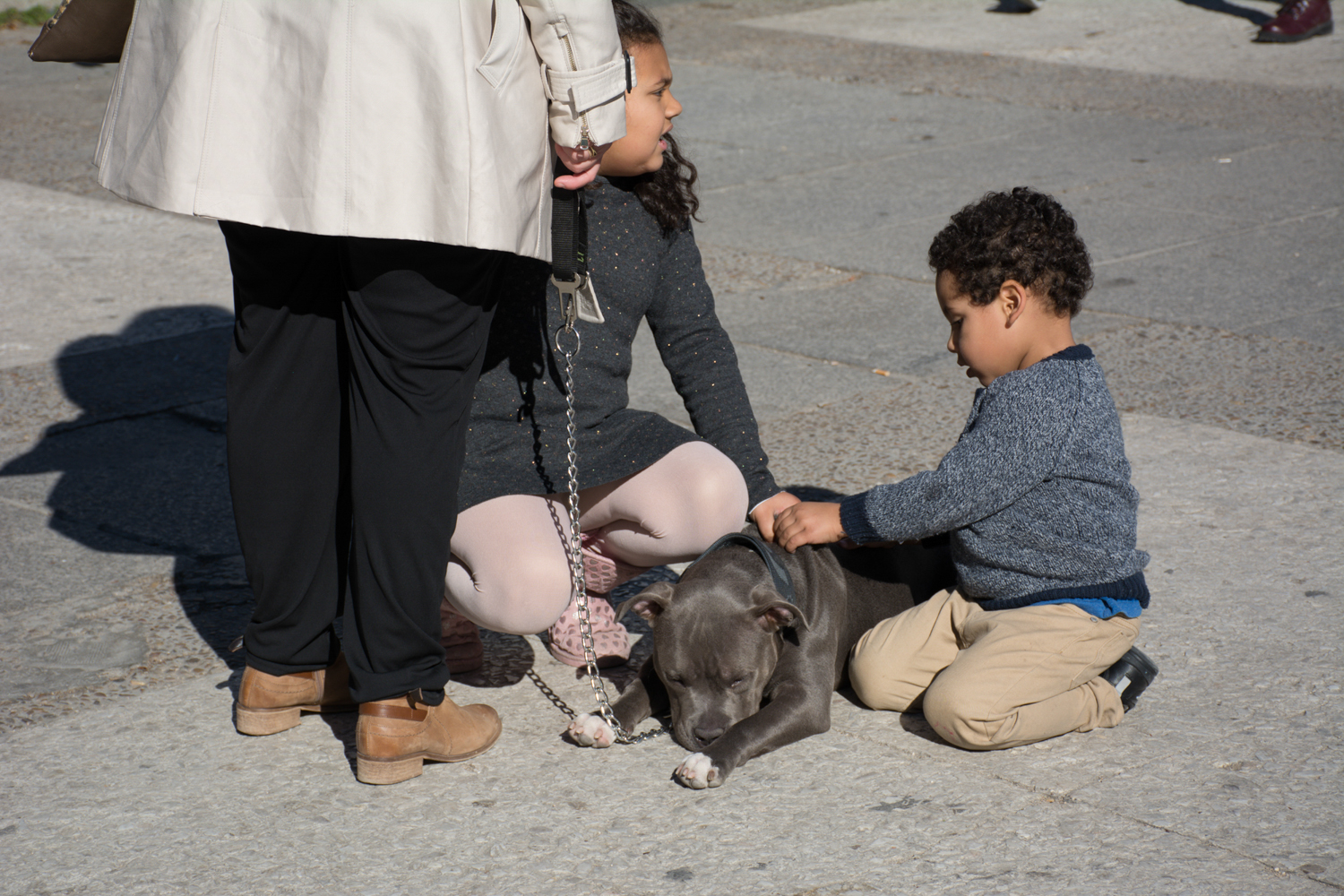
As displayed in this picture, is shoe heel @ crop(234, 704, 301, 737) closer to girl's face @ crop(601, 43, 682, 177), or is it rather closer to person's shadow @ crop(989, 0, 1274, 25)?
Answer: girl's face @ crop(601, 43, 682, 177)

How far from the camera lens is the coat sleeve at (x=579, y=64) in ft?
8.32

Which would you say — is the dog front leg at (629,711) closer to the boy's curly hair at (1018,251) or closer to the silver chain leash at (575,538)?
the silver chain leash at (575,538)

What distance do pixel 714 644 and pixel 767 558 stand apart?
253 mm

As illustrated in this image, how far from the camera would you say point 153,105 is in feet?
8.38

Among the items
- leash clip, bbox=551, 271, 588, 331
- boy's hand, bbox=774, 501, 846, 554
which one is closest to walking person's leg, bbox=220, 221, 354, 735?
leash clip, bbox=551, 271, 588, 331

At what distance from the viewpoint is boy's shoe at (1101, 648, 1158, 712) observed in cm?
319

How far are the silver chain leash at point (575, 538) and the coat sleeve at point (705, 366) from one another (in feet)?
0.97

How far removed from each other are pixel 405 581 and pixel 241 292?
0.69 m

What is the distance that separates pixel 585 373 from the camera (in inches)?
132

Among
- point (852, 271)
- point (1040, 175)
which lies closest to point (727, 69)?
point (1040, 175)

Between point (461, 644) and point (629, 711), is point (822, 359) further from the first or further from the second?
point (629, 711)

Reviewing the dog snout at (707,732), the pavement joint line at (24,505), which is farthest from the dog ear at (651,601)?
the pavement joint line at (24,505)

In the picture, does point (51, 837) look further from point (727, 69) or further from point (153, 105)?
point (727, 69)

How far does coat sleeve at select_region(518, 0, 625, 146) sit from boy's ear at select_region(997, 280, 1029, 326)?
3.39 ft
